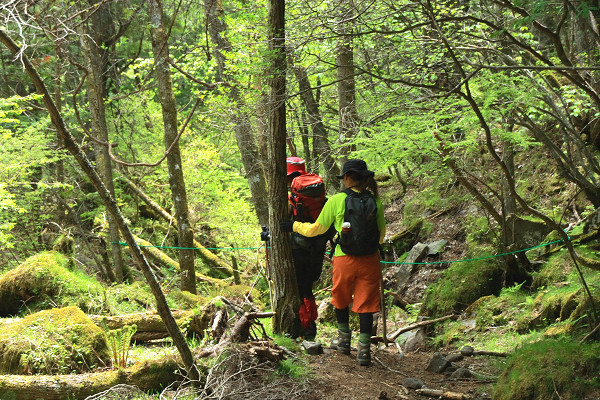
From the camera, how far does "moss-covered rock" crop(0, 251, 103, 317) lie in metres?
8.18

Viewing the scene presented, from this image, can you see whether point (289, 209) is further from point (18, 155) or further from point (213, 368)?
point (18, 155)

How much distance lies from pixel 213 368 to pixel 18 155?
386 inches

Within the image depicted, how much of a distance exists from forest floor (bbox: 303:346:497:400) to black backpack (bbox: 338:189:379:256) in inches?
49.3

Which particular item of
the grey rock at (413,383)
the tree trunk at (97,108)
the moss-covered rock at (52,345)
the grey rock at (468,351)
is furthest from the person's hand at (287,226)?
the tree trunk at (97,108)

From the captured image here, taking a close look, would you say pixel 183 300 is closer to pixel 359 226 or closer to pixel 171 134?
pixel 171 134

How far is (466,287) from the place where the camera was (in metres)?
7.82

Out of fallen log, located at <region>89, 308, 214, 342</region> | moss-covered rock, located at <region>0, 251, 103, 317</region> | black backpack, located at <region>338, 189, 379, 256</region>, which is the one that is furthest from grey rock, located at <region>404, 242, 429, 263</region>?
moss-covered rock, located at <region>0, 251, 103, 317</region>

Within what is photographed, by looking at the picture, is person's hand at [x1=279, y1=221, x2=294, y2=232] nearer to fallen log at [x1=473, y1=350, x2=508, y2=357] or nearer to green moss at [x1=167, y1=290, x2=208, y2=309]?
fallen log at [x1=473, y1=350, x2=508, y2=357]

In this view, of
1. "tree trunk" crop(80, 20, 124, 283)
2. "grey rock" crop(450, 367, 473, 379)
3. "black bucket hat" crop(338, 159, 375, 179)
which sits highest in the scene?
"tree trunk" crop(80, 20, 124, 283)

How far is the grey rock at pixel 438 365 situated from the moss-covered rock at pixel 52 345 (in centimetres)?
367

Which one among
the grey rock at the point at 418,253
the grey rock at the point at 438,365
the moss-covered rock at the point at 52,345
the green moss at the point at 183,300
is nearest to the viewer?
the moss-covered rock at the point at 52,345

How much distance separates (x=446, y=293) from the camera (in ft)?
26.2

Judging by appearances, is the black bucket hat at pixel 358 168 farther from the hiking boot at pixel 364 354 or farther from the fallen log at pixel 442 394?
the fallen log at pixel 442 394

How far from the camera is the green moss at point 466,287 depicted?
25.5 ft
